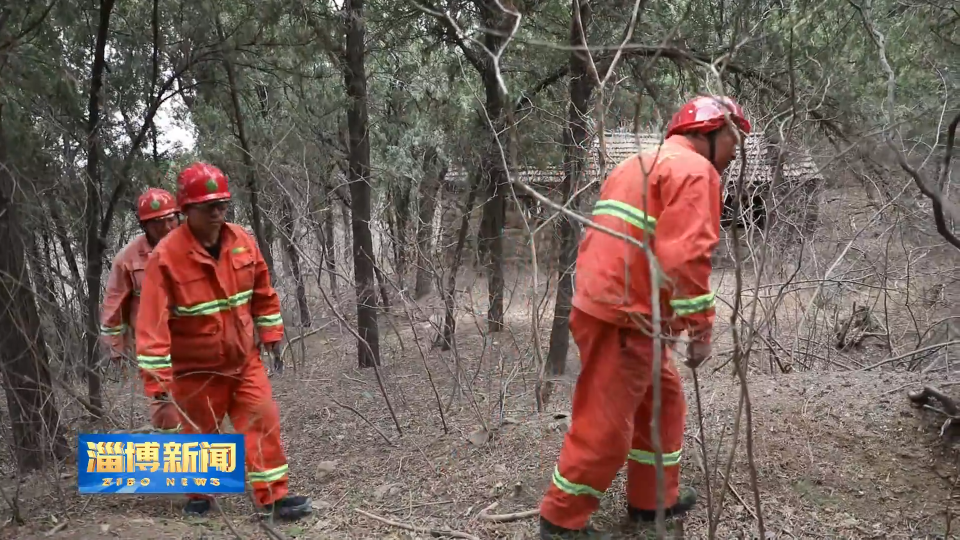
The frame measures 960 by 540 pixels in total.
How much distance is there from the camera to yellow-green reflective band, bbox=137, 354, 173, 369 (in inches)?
124

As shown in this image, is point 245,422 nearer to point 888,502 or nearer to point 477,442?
point 477,442

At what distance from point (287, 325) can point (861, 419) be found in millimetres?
9634

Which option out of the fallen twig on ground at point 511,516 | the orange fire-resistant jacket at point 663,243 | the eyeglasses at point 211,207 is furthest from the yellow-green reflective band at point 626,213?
the eyeglasses at point 211,207

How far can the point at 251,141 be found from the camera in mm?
9641

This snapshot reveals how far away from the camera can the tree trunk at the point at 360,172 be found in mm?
7715

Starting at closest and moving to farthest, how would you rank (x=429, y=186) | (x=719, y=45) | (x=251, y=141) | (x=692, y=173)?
(x=692, y=173) < (x=719, y=45) < (x=251, y=141) < (x=429, y=186)

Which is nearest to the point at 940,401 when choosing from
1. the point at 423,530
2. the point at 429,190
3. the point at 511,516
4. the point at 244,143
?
the point at 511,516

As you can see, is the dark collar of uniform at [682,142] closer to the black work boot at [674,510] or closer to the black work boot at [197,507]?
the black work boot at [674,510]

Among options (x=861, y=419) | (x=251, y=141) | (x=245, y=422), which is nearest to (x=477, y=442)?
(x=245, y=422)

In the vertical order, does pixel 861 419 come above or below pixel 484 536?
above

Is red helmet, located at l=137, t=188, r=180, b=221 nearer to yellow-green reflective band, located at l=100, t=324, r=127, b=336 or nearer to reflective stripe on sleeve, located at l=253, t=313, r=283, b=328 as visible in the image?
yellow-green reflective band, located at l=100, t=324, r=127, b=336

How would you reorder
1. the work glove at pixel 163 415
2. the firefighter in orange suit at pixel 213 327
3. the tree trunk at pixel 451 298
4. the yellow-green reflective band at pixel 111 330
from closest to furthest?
the work glove at pixel 163 415 < the firefighter in orange suit at pixel 213 327 < the yellow-green reflective band at pixel 111 330 < the tree trunk at pixel 451 298

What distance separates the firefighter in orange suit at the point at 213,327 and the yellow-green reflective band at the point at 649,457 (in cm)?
178

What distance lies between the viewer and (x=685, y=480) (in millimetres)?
3189
